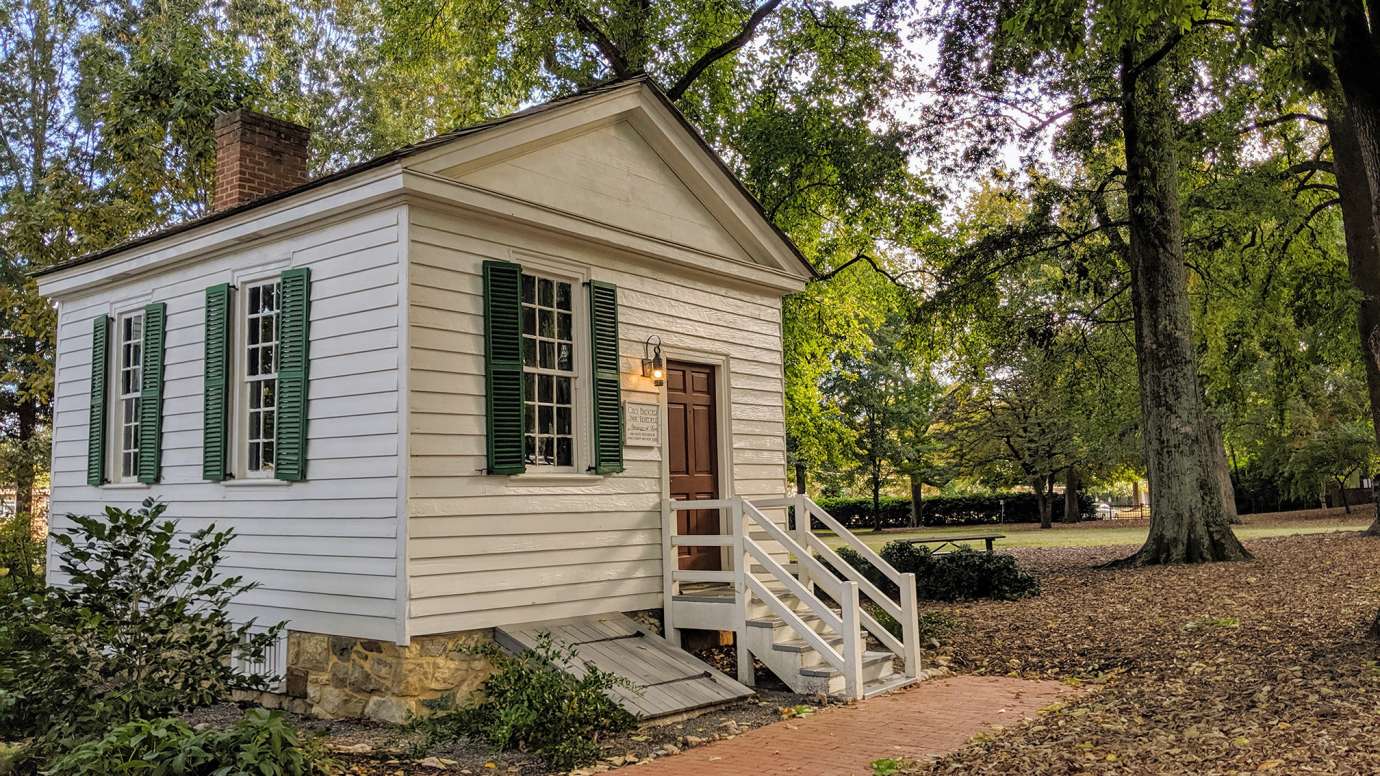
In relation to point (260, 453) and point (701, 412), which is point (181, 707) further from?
point (701, 412)

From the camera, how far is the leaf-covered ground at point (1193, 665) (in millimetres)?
5738

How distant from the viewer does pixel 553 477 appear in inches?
331

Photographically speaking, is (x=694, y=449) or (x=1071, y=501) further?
(x=1071, y=501)

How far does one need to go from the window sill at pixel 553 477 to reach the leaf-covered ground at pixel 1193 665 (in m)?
3.78

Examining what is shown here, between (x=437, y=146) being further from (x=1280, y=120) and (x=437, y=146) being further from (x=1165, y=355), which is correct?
(x=1280, y=120)

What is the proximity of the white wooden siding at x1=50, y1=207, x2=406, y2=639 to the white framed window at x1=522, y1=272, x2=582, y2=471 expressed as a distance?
48.3 inches

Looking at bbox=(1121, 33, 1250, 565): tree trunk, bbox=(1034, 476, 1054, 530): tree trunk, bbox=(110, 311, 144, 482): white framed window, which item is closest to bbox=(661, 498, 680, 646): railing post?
bbox=(110, 311, 144, 482): white framed window

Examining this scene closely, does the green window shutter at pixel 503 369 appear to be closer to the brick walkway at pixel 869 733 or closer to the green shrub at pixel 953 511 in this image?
the brick walkway at pixel 869 733

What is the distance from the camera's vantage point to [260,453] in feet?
28.9

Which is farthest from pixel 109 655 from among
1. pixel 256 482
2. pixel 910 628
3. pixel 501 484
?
pixel 910 628

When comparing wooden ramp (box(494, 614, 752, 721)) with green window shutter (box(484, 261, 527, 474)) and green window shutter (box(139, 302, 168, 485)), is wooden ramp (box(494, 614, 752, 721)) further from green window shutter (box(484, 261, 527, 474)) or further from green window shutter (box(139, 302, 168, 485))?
green window shutter (box(139, 302, 168, 485))

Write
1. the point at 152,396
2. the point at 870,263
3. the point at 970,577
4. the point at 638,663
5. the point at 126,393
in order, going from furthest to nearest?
the point at 870,263 → the point at 970,577 → the point at 126,393 → the point at 152,396 → the point at 638,663

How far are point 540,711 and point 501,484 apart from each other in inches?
75.7

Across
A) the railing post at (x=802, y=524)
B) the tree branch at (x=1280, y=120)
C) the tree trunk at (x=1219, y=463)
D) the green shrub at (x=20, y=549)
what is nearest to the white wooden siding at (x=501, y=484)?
the railing post at (x=802, y=524)
